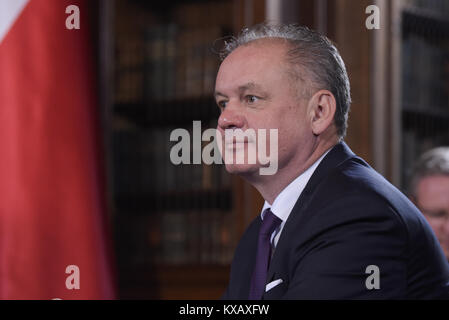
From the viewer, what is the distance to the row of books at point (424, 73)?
2.20 meters

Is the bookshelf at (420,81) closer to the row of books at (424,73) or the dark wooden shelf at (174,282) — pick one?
the row of books at (424,73)

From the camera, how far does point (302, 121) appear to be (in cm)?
86

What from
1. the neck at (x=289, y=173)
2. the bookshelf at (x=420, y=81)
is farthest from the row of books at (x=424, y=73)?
the neck at (x=289, y=173)

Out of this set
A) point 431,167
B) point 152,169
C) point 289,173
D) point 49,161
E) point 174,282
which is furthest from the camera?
point 152,169

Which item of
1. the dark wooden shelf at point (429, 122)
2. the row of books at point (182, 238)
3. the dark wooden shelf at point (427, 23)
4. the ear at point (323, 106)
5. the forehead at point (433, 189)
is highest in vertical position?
the dark wooden shelf at point (427, 23)

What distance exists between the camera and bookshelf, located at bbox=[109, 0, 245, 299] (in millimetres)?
2197

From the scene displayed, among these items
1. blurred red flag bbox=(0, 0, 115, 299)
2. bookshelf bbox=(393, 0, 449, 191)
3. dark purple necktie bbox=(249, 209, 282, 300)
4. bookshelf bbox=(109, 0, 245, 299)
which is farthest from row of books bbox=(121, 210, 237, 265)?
dark purple necktie bbox=(249, 209, 282, 300)

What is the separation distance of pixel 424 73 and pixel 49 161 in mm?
1442

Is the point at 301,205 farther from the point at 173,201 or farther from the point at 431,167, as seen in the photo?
the point at 173,201

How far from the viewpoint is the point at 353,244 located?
796 mm

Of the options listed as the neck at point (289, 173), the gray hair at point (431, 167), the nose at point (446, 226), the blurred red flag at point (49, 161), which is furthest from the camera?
the gray hair at point (431, 167)

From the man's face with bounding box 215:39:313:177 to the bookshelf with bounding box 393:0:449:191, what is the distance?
136 centimetres

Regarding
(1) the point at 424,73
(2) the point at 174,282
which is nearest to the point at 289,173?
(2) the point at 174,282
